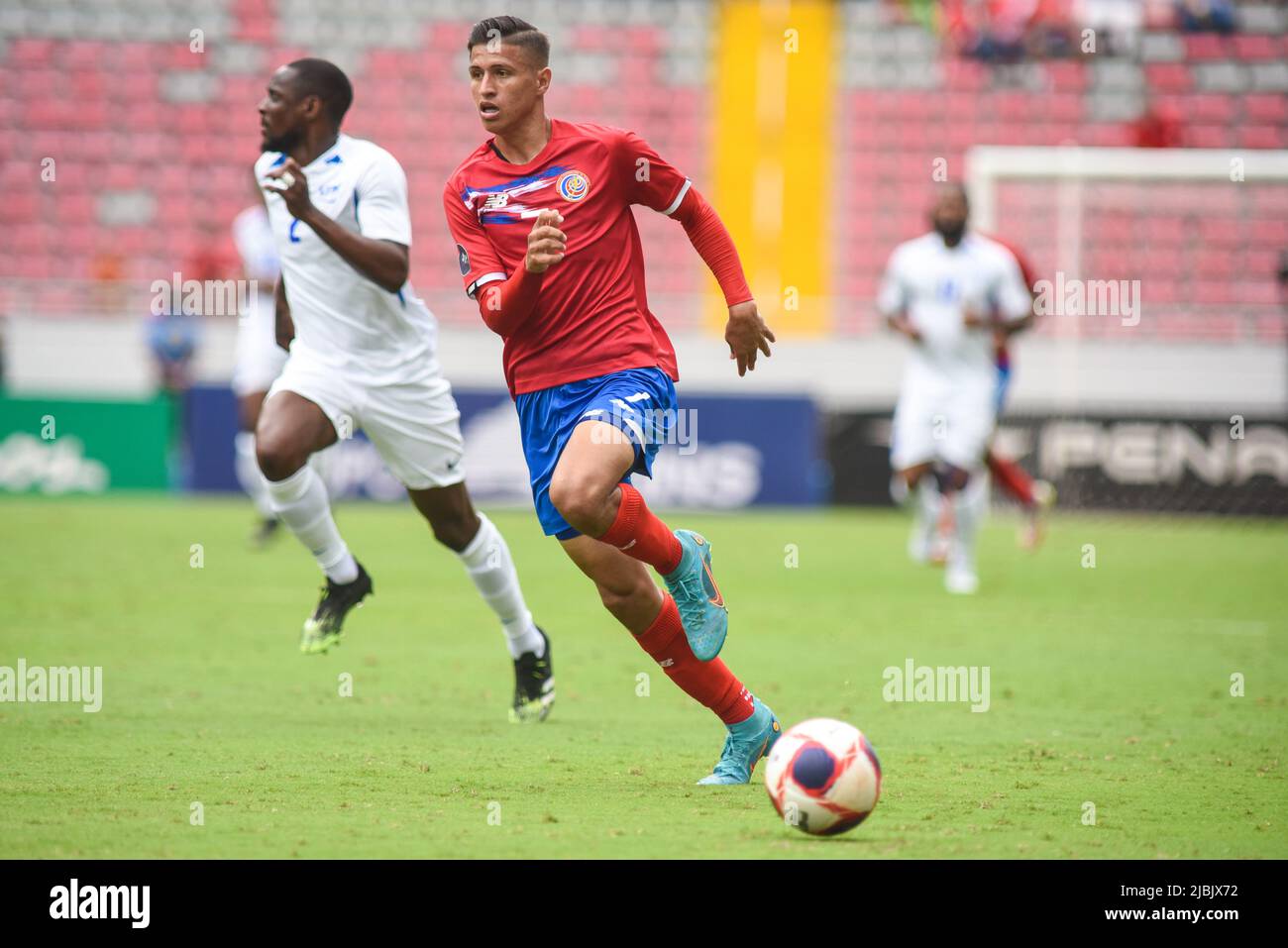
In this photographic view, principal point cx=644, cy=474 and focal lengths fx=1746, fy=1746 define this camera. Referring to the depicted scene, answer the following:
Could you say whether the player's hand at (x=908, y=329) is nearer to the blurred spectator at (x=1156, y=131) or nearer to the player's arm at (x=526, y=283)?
the player's arm at (x=526, y=283)

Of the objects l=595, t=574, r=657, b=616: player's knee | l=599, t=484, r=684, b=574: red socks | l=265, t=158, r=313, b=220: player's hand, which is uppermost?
l=265, t=158, r=313, b=220: player's hand

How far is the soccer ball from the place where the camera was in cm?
474

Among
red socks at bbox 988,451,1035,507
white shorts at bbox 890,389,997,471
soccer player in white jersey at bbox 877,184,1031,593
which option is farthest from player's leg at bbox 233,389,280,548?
red socks at bbox 988,451,1035,507

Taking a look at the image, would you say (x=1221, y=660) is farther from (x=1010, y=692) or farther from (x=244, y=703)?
(x=244, y=703)

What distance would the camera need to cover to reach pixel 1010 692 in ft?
26.0

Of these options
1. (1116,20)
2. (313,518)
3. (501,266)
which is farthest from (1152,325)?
(501,266)

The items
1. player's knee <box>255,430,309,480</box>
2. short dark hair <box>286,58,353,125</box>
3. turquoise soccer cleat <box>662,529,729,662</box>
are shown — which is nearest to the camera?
turquoise soccer cleat <box>662,529,729,662</box>

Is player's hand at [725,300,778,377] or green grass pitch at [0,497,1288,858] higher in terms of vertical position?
player's hand at [725,300,778,377]

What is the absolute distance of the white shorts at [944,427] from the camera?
12.6m

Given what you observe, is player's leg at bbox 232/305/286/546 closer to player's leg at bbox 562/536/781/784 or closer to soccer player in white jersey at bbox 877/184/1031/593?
soccer player in white jersey at bbox 877/184/1031/593

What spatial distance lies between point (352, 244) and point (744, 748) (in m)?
Answer: 2.53

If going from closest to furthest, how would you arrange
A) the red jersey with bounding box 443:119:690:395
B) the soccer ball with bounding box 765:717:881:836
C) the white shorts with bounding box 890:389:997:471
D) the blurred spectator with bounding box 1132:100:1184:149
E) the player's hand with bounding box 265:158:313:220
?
the soccer ball with bounding box 765:717:881:836 → the red jersey with bounding box 443:119:690:395 → the player's hand with bounding box 265:158:313:220 → the white shorts with bounding box 890:389:997:471 → the blurred spectator with bounding box 1132:100:1184:149

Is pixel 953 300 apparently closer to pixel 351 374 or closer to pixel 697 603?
pixel 351 374

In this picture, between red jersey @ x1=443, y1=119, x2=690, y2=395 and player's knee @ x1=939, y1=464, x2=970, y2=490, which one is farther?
player's knee @ x1=939, y1=464, x2=970, y2=490
